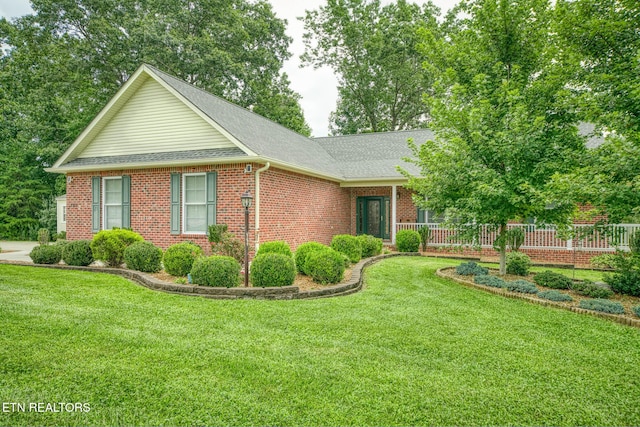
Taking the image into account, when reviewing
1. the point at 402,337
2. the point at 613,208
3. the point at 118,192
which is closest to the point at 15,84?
the point at 118,192

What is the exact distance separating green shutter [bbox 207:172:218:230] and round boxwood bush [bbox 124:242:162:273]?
2.05 m

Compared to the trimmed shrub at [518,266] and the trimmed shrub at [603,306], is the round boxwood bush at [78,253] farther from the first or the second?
the trimmed shrub at [603,306]

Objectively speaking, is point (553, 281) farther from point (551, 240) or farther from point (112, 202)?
point (112, 202)

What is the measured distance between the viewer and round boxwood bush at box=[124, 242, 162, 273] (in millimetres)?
8250

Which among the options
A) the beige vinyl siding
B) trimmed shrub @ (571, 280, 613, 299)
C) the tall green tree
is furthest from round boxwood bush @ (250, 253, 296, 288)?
the tall green tree

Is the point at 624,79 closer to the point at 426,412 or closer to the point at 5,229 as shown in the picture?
the point at 426,412

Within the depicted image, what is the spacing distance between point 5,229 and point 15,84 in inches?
364

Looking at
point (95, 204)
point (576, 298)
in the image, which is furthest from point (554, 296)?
point (95, 204)

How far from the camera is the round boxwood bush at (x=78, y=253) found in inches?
356

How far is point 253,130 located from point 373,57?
18849mm

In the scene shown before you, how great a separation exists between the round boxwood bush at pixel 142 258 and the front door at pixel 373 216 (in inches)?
373

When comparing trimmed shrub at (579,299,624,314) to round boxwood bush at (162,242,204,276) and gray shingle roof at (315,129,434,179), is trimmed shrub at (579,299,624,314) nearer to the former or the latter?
round boxwood bush at (162,242,204,276)

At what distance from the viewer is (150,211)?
1109cm

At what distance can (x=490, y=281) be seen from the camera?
7.45m
